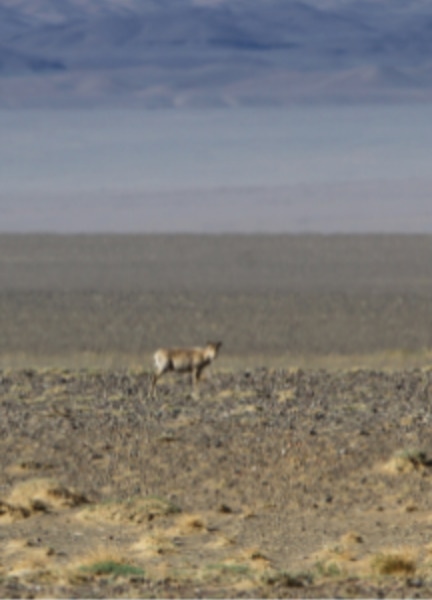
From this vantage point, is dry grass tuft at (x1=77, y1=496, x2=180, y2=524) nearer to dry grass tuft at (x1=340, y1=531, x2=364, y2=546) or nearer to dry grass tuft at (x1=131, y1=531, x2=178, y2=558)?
dry grass tuft at (x1=131, y1=531, x2=178, y2=558)

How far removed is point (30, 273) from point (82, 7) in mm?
164918

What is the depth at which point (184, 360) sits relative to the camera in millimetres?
→ 18484

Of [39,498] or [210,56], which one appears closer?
[39,498]

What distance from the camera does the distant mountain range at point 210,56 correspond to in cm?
17612

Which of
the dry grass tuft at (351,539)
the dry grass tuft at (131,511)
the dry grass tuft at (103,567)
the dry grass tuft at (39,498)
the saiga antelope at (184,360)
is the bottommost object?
the dry grass tuft at (103,567)

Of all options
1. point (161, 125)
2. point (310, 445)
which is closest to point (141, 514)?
point (310, 445)

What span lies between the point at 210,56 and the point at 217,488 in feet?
578

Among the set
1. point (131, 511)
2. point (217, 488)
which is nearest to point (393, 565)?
point (131, 511)

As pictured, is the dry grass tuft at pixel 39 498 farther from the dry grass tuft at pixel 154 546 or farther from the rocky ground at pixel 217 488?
the dry grass tuft at pixel 154 546

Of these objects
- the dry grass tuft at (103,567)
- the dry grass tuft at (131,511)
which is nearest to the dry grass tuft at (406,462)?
the dry grass tuft at (131,511)

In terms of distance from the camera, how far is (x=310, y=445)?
14.5 metres

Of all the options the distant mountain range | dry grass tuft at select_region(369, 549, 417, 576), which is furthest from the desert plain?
the distant mountain range

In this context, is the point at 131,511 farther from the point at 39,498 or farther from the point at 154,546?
the point at 154,546

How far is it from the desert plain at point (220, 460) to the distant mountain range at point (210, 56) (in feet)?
482
